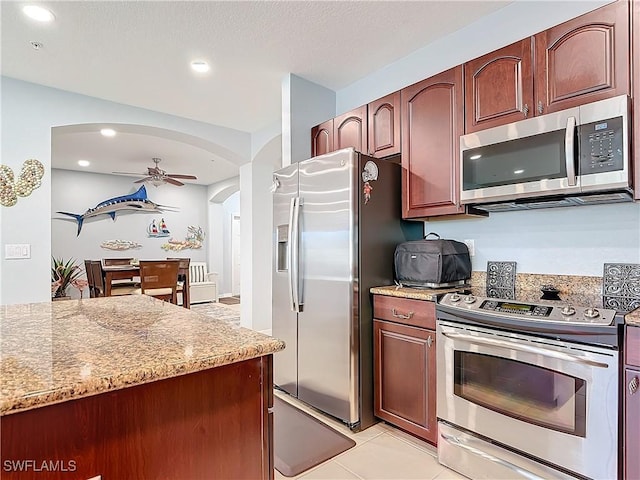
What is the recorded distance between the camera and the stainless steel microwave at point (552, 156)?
160 cm

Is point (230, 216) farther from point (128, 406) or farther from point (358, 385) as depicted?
point (128, 406)

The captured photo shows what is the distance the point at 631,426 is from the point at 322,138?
2682 mm

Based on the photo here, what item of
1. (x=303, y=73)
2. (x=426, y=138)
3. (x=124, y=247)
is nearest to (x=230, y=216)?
(x=124, y=247)

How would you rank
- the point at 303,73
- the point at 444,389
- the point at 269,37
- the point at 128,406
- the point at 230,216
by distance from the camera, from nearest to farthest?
the point at 128,406
the point at 444,389
the point at 269,37
the point at 303,73
the point at 230,216

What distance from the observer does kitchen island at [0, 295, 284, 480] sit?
718 mm

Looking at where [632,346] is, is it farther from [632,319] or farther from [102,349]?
[102,349]

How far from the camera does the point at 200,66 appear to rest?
2.98 metres

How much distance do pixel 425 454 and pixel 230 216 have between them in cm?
778

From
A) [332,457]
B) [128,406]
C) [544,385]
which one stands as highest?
[128,406]

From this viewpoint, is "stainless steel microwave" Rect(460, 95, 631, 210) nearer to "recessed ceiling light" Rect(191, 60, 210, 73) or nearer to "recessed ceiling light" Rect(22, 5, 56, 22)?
"recessed ceiling light" Rect(191, 60, 210, 73)

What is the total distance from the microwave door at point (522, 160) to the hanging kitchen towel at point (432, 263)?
0.35 meters

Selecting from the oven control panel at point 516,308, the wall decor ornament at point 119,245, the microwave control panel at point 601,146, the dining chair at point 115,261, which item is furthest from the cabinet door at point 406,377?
the wall decor ornament at point 119,245

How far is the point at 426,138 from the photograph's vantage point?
2.41m

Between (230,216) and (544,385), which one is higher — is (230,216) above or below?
above
